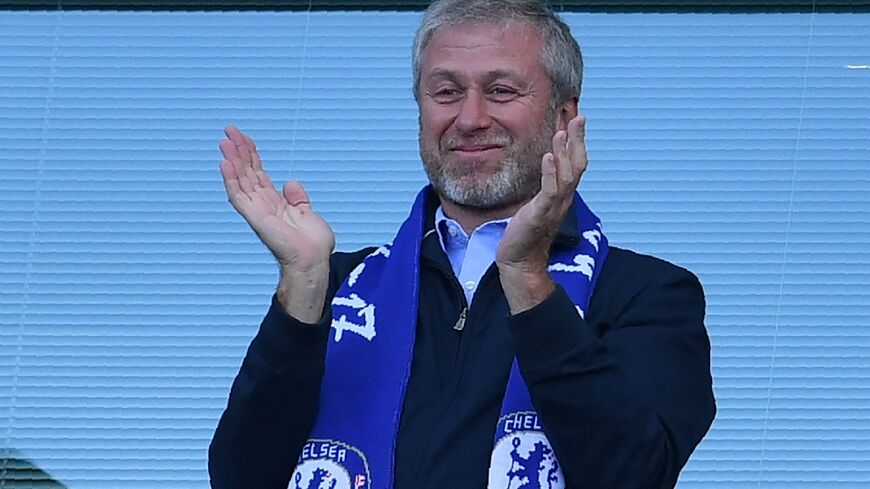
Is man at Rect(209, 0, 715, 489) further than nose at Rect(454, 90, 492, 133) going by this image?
No

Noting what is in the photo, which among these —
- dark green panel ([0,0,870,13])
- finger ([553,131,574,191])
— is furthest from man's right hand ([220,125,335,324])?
dark green panel ([0,0,870,13])

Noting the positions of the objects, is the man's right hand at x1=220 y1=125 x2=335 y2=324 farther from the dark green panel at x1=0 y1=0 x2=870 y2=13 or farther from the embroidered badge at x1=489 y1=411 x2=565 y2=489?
the dark green panel at x1=0 y1=0 x2=870 y2=13

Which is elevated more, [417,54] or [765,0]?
[765,0]

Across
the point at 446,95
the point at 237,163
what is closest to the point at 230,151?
the point at 237,163

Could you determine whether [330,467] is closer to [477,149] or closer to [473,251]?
[473,251]

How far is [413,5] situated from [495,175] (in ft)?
5.97

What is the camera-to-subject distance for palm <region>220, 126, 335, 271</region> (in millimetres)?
2996

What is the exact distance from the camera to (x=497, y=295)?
3.11 m

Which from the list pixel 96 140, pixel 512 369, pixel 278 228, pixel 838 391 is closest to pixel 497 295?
pixel 512 369

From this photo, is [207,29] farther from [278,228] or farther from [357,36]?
[278,228]

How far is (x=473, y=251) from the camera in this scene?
10.5 ft

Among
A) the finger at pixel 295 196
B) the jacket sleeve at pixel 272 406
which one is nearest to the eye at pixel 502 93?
the finger at pixel 295 196

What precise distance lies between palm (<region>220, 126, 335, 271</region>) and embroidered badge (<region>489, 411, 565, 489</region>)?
362 millimetres

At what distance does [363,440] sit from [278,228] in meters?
0.34
